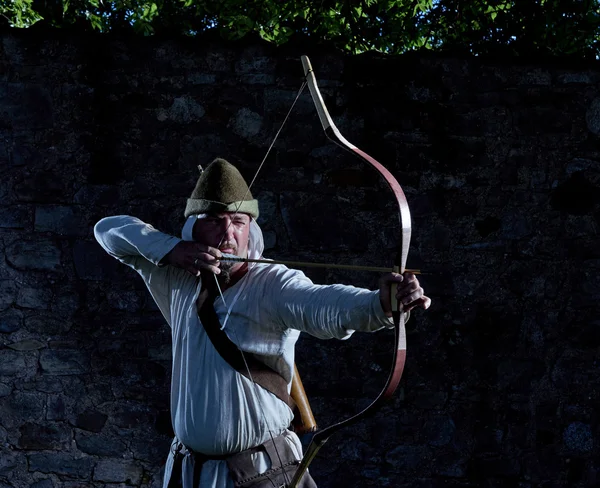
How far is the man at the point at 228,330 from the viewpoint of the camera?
2807 mm

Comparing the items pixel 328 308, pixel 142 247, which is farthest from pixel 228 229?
pixel 328 308

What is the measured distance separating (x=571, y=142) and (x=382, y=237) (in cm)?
99

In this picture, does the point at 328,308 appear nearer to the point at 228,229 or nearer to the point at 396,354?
the point at 396,354

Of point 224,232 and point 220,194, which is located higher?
point 220,194

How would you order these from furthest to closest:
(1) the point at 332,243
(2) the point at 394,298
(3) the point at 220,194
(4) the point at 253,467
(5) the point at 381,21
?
1. (5) the point at 381,21
2. (1) the point at 332,243
3. (3) the point at 220,194
4. (4) the point at 253,467
5. (2) the point at 394,298

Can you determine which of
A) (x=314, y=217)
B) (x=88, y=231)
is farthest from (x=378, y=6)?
(x=88, y=231)

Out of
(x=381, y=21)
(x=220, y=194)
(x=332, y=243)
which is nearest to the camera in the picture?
(x=220, y=194)

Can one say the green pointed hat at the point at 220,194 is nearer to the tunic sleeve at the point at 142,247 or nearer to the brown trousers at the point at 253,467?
the tunic sleeve at the point at 142,247

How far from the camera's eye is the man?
110 inches

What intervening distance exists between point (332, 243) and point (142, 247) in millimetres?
1550

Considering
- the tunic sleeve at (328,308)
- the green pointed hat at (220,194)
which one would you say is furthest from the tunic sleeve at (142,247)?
the tunic sleeve at (328,308)

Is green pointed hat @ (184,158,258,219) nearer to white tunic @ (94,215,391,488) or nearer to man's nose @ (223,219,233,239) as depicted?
man's nose @ (223,219,233,239)

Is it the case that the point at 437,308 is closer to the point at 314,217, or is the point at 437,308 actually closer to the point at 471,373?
the point at 471,373

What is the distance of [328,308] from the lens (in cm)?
267
